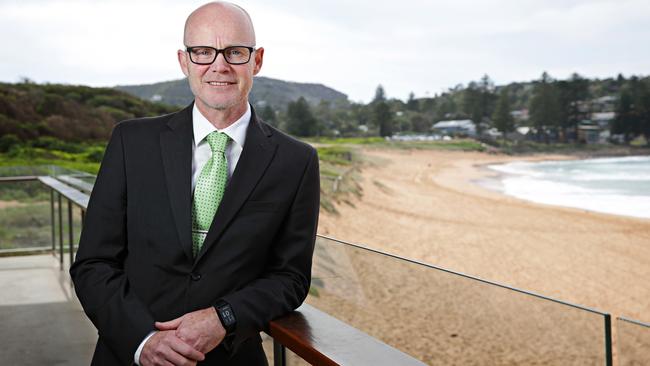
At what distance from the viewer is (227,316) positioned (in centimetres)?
108

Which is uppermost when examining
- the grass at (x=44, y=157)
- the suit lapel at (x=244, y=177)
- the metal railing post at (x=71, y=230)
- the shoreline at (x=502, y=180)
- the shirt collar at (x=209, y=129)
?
the shirt collar at (x=209, y=129)

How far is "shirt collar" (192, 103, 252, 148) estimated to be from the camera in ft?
3.91

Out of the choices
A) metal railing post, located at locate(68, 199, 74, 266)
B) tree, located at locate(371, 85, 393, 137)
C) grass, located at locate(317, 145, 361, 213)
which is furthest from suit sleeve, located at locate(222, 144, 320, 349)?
tree, located at locate(371, 85, 393, 137)

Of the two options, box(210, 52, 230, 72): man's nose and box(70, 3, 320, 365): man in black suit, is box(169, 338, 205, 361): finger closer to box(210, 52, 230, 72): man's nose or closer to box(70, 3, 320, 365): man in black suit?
box(70, 3, 320, 365): man in black suit

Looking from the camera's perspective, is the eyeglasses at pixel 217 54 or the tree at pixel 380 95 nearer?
the eyeglasses at pixel 217 54

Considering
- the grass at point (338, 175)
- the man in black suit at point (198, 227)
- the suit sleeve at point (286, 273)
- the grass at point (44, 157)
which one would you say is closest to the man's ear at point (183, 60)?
the man in black suit at point (198, 227)

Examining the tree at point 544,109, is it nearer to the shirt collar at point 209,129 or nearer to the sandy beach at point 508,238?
the sandy beach at point 508,238

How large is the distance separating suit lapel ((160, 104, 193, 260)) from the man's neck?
0.12ft

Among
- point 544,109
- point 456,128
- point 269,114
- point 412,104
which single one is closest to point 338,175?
point 269,114

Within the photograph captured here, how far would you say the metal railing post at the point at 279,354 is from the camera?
45.9 inches

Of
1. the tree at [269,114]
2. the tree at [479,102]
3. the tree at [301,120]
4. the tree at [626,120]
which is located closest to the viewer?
the tree at [269,114]

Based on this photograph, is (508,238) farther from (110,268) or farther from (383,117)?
(110,268)

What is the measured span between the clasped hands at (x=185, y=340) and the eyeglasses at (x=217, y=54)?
0.41 metres

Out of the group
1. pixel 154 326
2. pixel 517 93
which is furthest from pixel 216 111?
pixel 517 93
